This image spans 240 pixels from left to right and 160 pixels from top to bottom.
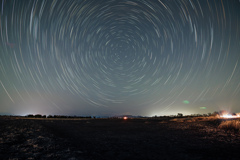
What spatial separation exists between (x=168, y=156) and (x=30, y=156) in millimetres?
3715

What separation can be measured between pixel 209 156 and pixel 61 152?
4.08m

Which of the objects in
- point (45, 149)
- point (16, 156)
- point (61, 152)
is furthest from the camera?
point (45, 149)

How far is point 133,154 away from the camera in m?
4.04

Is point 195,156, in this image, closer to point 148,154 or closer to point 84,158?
point 148,154

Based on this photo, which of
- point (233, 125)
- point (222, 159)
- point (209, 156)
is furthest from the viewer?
point (233, 125)

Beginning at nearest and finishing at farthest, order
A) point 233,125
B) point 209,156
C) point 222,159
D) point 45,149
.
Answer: point 222,159, point 209,156, point 45,149, point 233,125

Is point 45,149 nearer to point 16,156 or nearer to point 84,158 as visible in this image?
point 16,156

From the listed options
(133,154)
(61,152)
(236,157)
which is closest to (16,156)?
(61,152)

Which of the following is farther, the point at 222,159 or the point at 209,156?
the point at 209,156

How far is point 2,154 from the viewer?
416 centimetres

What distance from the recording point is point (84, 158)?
3.76m

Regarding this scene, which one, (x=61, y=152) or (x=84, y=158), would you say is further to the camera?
(x=61, y=152)

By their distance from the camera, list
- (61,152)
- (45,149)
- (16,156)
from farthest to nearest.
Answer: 1. (45,149)
2. (61,152)
3. (16,156)

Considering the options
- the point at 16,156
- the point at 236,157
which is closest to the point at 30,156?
the point at 16,156
